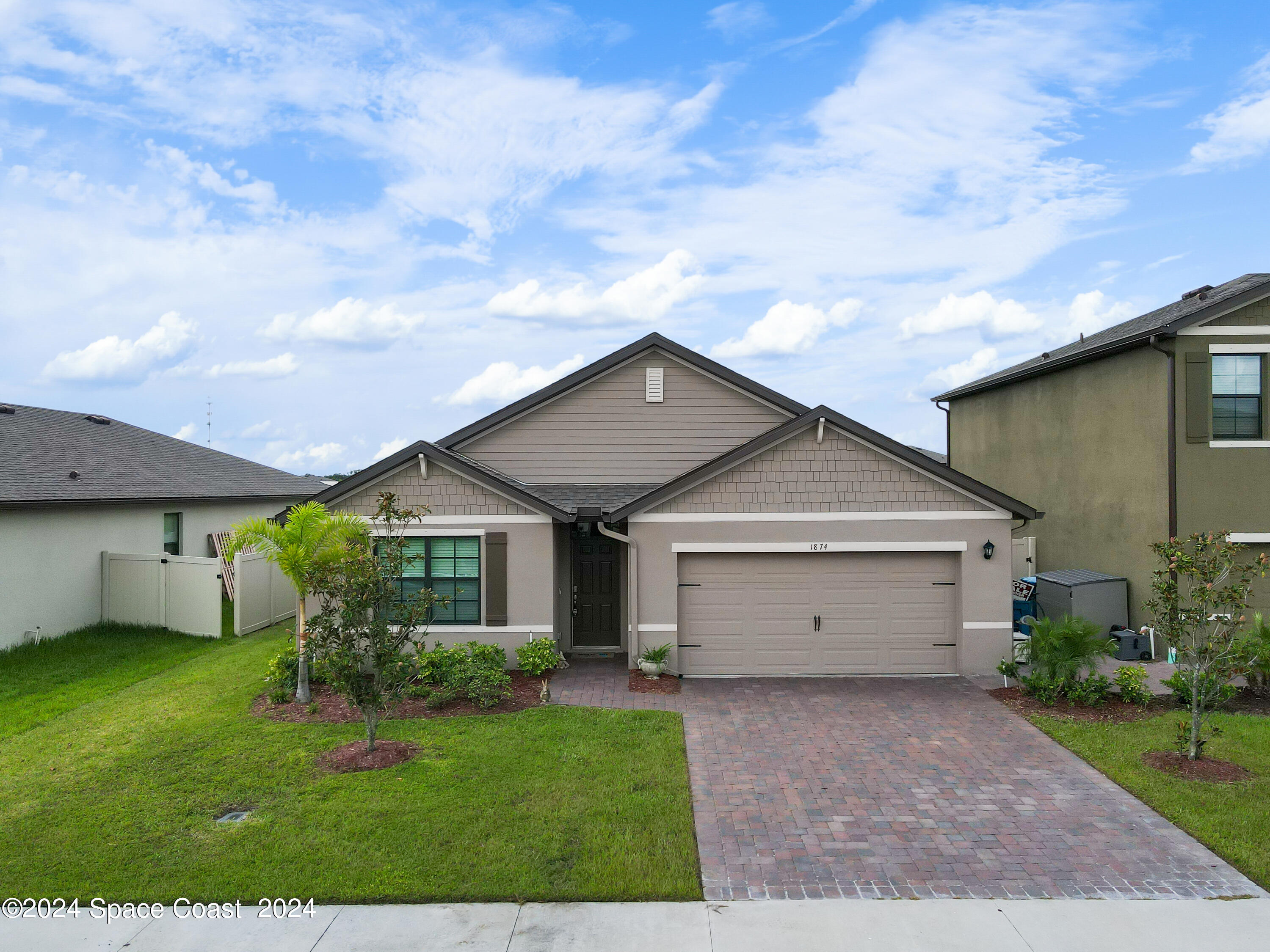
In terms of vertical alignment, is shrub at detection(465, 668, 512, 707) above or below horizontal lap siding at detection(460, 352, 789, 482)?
below

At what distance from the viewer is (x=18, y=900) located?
566cm

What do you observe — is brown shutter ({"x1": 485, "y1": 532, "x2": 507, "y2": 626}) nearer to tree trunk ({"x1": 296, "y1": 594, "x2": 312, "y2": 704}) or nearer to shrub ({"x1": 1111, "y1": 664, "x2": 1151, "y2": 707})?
tree trunk ({"x1": 296, "y1": 594, "x2": 312, "y2": 704})

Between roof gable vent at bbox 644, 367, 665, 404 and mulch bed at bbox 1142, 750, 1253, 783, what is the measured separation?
32.0 feet

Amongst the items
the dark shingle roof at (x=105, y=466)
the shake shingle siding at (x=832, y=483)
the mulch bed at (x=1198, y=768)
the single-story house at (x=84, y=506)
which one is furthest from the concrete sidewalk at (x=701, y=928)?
the dark shingle roof at (x=105, y=466)

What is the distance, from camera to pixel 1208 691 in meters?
8.65

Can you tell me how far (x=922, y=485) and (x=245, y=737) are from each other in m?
10.3

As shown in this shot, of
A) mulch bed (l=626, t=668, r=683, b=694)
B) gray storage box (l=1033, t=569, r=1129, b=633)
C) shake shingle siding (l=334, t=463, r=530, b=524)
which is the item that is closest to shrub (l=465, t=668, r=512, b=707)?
mulch bed (l=626, t=668, r=683, b=694)

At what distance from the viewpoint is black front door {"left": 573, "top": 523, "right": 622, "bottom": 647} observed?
1396 cm

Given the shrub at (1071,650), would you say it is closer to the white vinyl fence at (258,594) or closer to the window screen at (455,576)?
the window screen at (455,576)

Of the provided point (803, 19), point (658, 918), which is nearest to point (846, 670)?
point (658, 918)

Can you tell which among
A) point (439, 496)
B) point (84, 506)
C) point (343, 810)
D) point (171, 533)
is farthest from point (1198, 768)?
point (171, 533)

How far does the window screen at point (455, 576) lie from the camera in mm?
12195

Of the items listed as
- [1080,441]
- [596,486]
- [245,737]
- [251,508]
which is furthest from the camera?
[251,508]

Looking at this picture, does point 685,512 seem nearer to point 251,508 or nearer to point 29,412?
point 251,508
